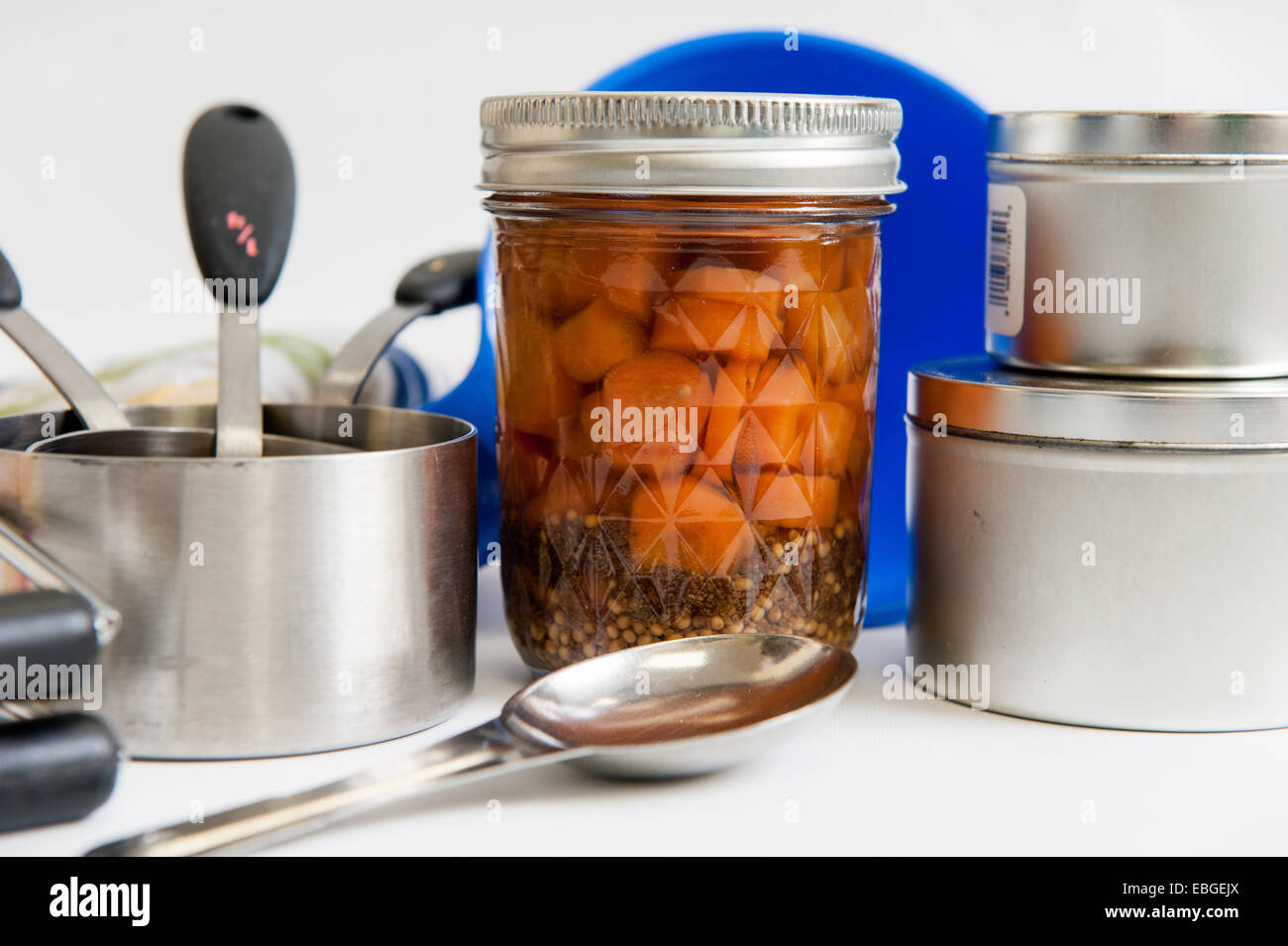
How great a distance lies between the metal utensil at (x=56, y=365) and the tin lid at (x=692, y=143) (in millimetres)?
214

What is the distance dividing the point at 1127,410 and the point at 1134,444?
14 mm

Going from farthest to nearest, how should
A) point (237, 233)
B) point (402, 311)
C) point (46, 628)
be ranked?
point (402, 311) < point (237, 233) < point (46, 628)

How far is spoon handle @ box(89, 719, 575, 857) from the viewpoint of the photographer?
47cm

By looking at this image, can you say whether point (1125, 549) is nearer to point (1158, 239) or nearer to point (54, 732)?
point (1158, 239)

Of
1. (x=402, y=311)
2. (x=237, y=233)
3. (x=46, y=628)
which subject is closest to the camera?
(x=46, y=628)

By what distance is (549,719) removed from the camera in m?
0.56

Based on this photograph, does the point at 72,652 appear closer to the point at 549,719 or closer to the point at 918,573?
the point at 549,719

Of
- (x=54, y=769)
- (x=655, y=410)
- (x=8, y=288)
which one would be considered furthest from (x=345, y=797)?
(x=8, y=288)

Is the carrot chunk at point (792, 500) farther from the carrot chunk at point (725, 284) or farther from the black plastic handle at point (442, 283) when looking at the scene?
the black plastic handle at point (442, 283)

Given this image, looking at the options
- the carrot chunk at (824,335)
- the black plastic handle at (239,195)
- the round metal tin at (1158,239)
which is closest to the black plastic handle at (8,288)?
the black plastic handle at (239,195)

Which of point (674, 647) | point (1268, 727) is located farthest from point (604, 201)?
point (1268, 727)

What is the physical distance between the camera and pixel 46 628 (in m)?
0.47

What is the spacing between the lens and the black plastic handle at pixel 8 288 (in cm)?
66

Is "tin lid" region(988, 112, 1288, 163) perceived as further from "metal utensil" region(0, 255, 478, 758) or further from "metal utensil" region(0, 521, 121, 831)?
"metal utensil" region(0, 521, 121, 831)
